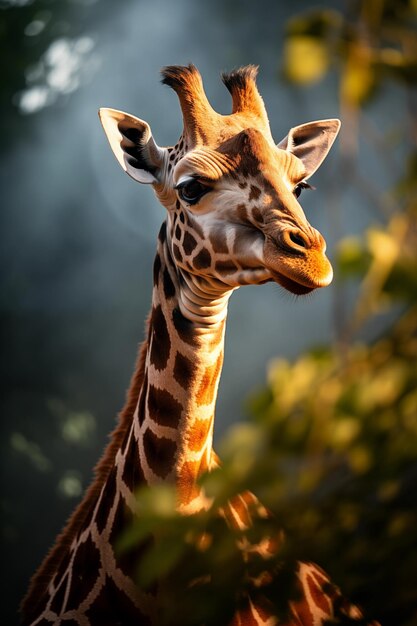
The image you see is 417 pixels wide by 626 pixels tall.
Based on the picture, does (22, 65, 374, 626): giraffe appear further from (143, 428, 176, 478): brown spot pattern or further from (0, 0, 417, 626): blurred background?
(0, 0, 417, 626): blurred background

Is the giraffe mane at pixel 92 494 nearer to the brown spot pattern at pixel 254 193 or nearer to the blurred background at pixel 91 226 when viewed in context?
the brown spot pattern at pixel 254 193

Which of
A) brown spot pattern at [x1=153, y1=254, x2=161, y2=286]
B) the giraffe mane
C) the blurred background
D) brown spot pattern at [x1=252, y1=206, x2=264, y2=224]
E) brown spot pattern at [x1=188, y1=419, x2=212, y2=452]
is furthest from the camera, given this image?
the blurred background

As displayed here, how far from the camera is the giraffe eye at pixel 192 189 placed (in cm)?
126

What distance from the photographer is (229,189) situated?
1.23 m

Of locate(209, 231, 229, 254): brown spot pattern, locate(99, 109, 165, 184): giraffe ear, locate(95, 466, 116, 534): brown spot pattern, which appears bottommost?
locate(95, 466, 116, 534): brown spot pattern

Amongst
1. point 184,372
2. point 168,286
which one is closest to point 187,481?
point 184,372

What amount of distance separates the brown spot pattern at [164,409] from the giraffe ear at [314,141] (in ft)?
1.93

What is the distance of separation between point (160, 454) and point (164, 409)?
0.07 meters

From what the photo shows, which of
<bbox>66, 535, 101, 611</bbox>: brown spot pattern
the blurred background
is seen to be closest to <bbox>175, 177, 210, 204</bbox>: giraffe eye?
<bbox>66, 535, 101, 611</bbox>: brown spot pattern

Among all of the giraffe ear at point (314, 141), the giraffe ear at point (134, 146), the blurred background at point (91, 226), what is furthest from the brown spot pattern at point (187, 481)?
the blurred background at point (91, 226)

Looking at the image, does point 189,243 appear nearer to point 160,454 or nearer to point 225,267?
point 225,267

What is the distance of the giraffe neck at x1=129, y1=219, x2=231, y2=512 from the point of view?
4.07 feet

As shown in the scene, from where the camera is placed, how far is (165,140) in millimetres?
5020

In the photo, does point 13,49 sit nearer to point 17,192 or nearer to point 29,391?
point 17,192
